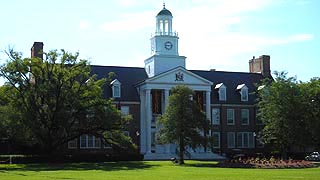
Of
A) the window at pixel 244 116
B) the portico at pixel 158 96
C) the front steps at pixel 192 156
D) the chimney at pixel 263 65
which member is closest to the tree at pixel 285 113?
the front steps at pixel 192 156

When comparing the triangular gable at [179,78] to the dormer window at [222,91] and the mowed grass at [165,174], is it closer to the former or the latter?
the dormer window at [222,91]

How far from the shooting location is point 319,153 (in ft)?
207

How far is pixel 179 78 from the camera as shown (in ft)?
208

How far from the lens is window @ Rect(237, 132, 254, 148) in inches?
2689

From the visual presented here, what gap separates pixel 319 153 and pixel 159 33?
23.1 m

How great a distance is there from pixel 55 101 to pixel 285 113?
21775 mm

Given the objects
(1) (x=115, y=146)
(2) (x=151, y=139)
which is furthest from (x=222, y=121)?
(1) (x=115, y=146)

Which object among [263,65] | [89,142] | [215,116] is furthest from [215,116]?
[89,142]

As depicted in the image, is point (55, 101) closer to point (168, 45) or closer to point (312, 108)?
point (168, 45)

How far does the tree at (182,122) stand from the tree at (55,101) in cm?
545

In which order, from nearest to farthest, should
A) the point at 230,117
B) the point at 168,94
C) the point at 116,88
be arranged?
the point at 168,94
the point at 116,88
the point at 230,117

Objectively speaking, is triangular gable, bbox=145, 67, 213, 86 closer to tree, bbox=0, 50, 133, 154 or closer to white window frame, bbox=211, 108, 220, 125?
white window frame, bbox=211, 108, 220, 125

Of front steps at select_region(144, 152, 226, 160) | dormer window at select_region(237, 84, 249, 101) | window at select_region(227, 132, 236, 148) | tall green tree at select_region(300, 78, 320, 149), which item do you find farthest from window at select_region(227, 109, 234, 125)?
tall green tree at select_region(300, 78, 320, 149)

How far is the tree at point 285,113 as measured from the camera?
5388 cm
